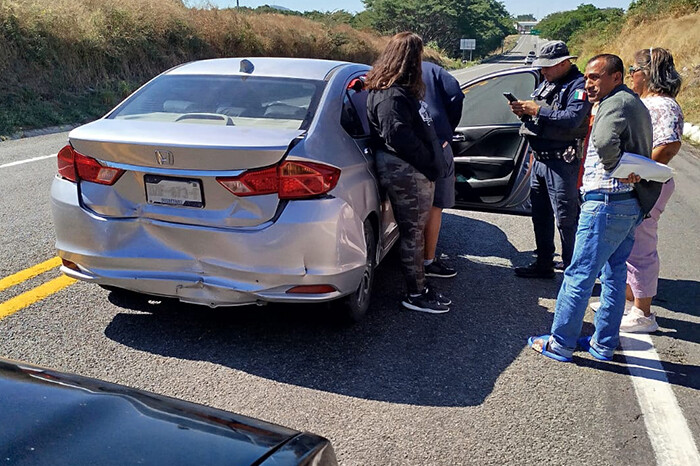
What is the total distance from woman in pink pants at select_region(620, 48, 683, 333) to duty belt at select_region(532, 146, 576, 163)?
599 mm

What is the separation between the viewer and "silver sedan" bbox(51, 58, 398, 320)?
10.4ft

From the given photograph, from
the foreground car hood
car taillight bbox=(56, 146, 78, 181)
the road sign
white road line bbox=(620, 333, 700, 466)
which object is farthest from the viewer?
the road sign

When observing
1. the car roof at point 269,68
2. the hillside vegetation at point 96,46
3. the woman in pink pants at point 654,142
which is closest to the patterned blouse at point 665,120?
the woman in pink pants at point 654,142

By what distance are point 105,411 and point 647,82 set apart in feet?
12.4

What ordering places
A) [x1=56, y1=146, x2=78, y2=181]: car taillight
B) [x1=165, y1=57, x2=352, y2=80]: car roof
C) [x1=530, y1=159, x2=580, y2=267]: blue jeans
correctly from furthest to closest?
[x1=530, y1=159, x2=580, y2=267]: blue jeans
[x1=165, y1=57, x2=352, y2=80]: car roof
[x1=56, y1=146, x2=78, y2=181]: car taillight

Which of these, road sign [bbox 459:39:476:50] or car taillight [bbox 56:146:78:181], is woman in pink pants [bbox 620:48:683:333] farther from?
road sign [bbox 459:39:476:50]

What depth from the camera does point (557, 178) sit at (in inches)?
176

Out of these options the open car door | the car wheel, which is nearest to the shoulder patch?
the open car door

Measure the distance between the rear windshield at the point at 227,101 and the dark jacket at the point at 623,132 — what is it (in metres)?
1.68

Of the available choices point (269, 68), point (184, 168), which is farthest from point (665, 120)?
point (184, 168)

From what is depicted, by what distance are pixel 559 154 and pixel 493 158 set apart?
1.10 metres

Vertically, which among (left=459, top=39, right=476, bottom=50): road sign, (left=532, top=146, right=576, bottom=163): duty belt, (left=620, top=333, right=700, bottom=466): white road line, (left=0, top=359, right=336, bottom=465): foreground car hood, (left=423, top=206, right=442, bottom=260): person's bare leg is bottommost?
(left=620, top=333, right=700, bottom=466): white road line

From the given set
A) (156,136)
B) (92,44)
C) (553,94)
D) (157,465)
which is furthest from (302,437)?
(92,44)

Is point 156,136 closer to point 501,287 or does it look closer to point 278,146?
point 278,146
